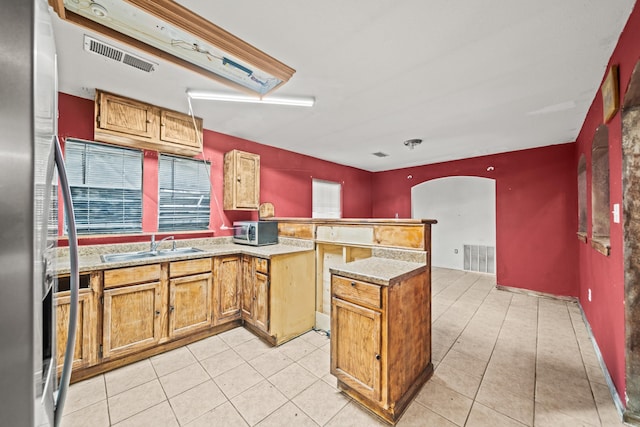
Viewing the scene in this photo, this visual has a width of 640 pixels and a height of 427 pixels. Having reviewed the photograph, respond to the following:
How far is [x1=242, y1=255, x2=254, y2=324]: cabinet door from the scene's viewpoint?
112 inches

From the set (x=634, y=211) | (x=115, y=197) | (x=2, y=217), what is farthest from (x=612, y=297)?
(x=115, y=197)

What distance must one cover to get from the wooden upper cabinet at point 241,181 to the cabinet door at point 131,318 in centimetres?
145

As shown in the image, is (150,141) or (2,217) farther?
(150,141)

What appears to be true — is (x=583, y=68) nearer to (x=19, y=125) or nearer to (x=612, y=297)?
(x=612, y=297)

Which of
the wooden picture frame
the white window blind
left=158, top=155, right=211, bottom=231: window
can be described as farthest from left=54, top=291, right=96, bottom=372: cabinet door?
the wooden picture frame

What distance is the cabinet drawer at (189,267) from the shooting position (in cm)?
251

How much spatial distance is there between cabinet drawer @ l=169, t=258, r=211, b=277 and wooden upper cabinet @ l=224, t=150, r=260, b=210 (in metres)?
0.98

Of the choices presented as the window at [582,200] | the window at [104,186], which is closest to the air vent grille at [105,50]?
the window at [104,186]

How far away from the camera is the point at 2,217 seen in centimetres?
48

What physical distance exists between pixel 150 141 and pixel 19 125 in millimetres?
2592

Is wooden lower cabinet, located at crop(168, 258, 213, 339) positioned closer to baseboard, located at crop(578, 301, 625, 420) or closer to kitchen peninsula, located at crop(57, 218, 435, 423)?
kitchen peninsula, located at crop(57, 218, 435, 423)

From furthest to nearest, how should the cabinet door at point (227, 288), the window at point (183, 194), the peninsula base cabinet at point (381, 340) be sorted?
the window at point (183, 194) → the cabinet door at point (227, 288) → the peninsula base cabinet at point (381, 340)

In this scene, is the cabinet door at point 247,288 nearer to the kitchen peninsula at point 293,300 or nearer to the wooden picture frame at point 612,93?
the kitchen peninsula at point 293,300

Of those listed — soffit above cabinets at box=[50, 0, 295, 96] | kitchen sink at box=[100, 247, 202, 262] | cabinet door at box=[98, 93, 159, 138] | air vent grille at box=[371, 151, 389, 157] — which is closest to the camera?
soffit above cabinets at box=[50, 0, 295, 96]
